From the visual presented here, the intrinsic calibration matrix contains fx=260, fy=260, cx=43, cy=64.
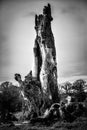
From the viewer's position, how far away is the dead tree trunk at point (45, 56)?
12.2 meters

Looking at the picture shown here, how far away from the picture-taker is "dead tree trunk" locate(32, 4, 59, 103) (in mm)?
12162

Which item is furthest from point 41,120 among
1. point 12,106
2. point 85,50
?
point 12,106

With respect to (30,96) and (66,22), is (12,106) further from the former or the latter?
(66,22)

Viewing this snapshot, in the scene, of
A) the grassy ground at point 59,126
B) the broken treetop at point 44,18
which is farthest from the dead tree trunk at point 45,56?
the grassy ground at point 59,126

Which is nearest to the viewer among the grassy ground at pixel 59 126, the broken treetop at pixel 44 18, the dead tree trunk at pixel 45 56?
the grassy ground at pixel 59 126

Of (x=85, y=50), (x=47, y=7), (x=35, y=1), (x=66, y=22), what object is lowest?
(x=85, y=50)

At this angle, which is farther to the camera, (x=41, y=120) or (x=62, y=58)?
(x=62, y=58)

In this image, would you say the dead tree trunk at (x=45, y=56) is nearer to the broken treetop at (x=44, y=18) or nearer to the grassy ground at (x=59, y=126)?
the broken treetop at (x=44, y=18)

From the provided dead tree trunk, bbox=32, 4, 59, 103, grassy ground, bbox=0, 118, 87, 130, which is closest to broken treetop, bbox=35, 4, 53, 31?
dead tree trunk, bbox=32, 4, 59, 103

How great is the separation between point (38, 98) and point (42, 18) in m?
4.01

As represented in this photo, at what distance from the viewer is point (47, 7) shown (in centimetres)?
1252

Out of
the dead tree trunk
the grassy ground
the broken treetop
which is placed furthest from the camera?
the broken treetop

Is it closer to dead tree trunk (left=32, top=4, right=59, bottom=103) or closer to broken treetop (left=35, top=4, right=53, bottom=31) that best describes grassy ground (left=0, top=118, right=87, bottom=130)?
dead tree trunk (left=32, top=4, right=59, bottom=103)

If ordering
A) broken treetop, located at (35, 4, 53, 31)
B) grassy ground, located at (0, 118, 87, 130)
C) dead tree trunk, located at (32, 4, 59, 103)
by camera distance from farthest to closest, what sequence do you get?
broken treetop, located at (35, 4, 53, 31) → dead tree trunk, located at (32, 4, 59, 103) → grassy ground, located at (0, 118, 87, 130)
